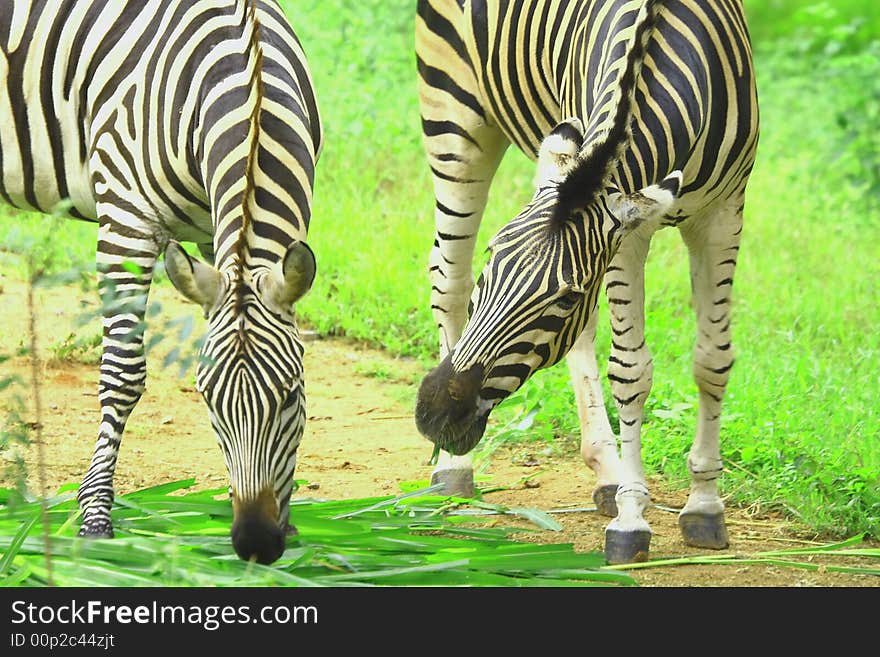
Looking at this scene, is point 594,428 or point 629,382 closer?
point 629,382

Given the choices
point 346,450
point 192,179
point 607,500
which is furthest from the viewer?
point 346,450

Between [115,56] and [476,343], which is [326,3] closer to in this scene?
[115,56]

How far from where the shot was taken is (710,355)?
5.70 m

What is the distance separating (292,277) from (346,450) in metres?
3.03

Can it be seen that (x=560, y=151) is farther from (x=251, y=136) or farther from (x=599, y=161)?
(x=251, y=136)

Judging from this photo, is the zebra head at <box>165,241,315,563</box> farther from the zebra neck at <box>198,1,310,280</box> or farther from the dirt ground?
the dirt ground

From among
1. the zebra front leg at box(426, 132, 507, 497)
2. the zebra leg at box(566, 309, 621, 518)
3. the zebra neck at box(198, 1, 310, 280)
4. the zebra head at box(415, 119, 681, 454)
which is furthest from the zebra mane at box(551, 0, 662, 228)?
the zebra front leg at box(426, 132, 507, 497)

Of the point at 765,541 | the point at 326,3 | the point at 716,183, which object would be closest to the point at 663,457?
the point at 765,541

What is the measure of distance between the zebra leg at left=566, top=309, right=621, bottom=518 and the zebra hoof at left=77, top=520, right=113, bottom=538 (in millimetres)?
2339

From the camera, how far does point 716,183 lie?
5.32m

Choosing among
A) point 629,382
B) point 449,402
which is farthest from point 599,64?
point 449,402

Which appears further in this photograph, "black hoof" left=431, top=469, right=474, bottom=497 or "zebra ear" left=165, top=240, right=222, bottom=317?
"black hoof" left=431, top=469, right=474, bottom=497

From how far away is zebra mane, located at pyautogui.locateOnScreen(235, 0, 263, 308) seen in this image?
450 centimetres
